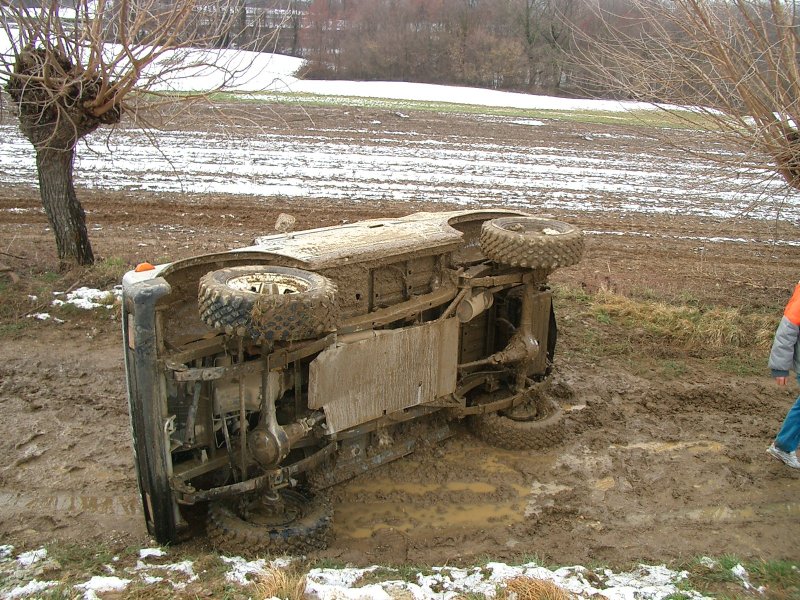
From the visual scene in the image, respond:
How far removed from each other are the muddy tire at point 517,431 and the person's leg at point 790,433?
183 cm

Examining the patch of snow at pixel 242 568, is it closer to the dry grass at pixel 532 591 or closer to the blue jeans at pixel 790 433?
the dry grass at pixel 532 591

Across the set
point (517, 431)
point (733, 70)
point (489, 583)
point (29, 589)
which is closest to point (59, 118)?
point (29, 589)

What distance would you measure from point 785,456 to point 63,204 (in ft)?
27.5

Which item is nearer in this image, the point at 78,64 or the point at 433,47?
the point at 78,64

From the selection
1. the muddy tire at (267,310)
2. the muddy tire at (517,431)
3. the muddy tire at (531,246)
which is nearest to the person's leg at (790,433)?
the muddy tire at (517,431)

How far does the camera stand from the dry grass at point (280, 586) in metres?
4.20

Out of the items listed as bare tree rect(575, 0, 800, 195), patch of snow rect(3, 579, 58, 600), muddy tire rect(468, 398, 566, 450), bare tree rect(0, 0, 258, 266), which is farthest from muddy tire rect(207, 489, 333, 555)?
bare tree rect(575, 0, 800, 195)

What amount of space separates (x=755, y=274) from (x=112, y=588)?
33.8ft

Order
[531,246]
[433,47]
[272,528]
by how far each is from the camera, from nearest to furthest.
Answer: [272,528] < [531,246] < [433,47]

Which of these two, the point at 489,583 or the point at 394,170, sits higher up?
the point at 394,170

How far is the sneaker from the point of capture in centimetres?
658

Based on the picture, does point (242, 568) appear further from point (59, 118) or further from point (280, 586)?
point (59, 118)

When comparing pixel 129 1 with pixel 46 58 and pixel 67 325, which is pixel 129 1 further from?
pixel 67 325

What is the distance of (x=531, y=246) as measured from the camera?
6125 mm
